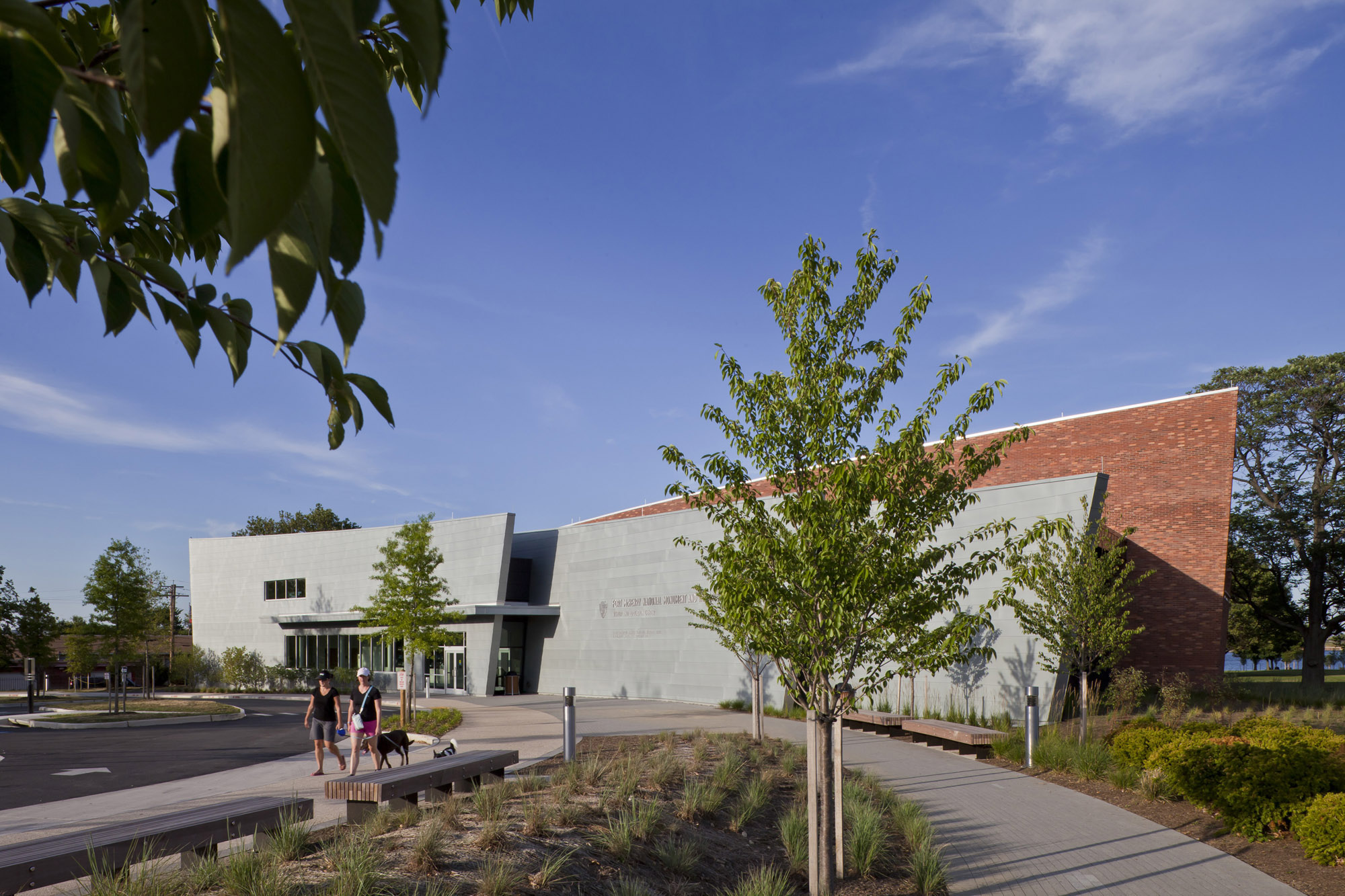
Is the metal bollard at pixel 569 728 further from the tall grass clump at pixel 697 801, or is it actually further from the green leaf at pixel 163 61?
the green leaf at pixel 163 61

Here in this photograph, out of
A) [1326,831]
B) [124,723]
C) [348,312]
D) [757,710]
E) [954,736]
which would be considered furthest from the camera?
[124,723]

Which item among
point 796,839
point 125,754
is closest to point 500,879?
point 796,839

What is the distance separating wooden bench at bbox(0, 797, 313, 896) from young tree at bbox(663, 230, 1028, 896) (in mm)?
4216

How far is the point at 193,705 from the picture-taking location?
32.8m

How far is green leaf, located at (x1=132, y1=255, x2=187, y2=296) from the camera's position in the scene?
1.78 m

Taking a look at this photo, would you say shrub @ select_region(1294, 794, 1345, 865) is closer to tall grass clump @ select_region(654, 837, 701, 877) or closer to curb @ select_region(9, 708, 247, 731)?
tall grass clump @ select_region(654, 837, 701, 877)

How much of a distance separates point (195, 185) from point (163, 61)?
0.60ft

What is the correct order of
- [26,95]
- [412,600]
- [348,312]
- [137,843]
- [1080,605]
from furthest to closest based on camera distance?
[412,600]
[1080,605]
[137,843]
[348,312]
[26,95]

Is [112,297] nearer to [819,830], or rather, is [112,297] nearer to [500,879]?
[500,879]

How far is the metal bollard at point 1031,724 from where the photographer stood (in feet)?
53.6

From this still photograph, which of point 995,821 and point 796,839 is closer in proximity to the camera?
point 796,839

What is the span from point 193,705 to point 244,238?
3733 cm

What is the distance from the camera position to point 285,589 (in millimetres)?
47938

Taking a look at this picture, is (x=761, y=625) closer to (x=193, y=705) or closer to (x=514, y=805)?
(x=514, y=805)
